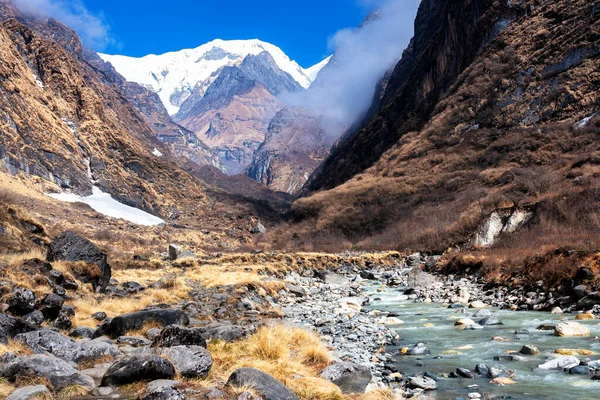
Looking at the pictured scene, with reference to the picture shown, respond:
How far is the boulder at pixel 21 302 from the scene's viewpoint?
1031 cm

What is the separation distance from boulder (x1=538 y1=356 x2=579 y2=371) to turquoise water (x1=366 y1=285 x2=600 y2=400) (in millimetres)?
221

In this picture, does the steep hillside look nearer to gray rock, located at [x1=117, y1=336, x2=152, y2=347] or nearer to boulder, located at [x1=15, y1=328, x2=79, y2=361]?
gray rock, located at [x1=117, y1=336, x2=152, y2=347]

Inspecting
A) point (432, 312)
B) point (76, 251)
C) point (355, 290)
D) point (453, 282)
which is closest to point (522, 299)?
point (432, 312)

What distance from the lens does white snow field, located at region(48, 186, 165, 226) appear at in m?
92.8

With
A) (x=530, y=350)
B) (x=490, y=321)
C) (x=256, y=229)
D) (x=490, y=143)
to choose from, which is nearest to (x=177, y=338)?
(x=530, y=350)

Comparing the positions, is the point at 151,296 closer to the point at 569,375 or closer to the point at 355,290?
the point at 355,290

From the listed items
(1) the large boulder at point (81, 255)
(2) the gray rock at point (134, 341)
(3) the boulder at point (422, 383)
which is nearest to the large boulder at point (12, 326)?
(2) the gray rock at point (134, 341)

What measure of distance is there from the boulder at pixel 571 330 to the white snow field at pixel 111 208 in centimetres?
9035

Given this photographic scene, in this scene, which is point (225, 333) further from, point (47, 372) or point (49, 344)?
point (47, 372)

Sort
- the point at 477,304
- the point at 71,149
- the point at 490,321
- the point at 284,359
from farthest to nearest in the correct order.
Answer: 1. the point at 71,149
2. the point at 477,304
3. the point at 490,321
4. the point at 284,359

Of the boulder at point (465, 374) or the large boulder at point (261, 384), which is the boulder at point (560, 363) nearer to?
the boulder at point (465, 374)

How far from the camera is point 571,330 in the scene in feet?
35.0

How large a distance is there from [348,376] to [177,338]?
3.16 m

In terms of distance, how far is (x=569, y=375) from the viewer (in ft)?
25.7
